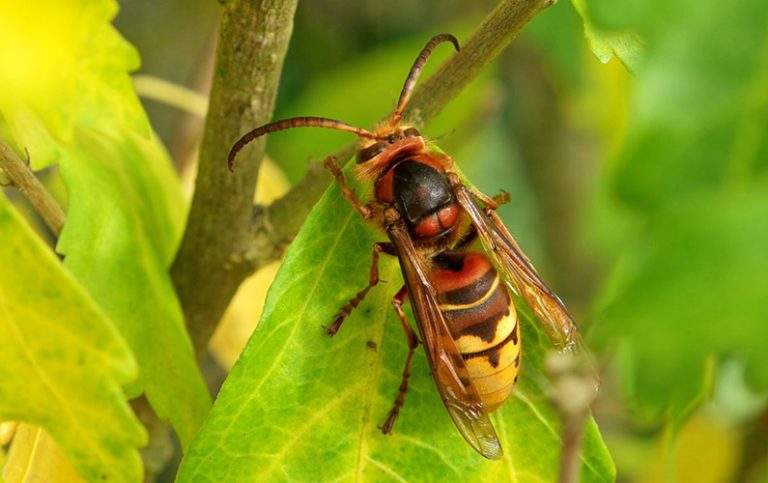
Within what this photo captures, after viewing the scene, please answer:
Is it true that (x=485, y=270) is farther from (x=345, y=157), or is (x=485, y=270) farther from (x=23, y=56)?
(x=23, y=56)

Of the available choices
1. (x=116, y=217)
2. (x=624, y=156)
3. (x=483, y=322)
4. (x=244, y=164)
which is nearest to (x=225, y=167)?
(x=244, y=164)

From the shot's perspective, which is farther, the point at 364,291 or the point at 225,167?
the point at 225,167

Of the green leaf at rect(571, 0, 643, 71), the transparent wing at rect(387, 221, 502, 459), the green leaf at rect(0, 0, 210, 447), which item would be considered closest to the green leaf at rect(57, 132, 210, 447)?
the green leaf at rect(0, 0, 210, 447)

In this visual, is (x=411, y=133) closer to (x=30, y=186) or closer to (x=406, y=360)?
(x=406, y=360)

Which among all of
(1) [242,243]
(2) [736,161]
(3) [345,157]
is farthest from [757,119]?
(1) [242,243]

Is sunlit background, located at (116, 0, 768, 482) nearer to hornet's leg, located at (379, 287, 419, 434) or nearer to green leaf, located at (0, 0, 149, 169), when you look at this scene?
hornet's leg, located at (379, 287, 419, 434)

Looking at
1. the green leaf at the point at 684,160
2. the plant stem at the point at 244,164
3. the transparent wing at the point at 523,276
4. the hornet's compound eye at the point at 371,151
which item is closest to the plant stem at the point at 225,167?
the plant stem at the point at 244,164

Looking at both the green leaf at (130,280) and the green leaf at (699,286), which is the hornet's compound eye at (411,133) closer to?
the green leaf at (130,280)
